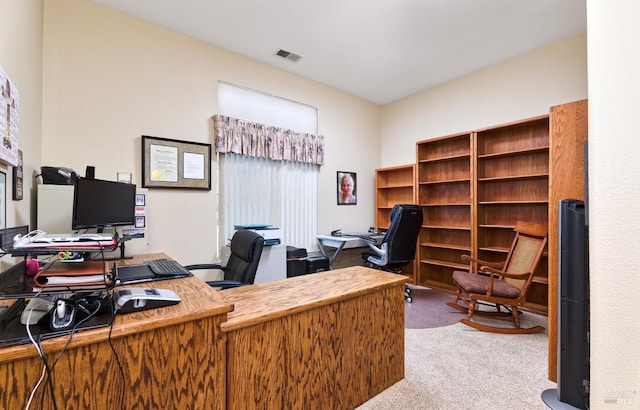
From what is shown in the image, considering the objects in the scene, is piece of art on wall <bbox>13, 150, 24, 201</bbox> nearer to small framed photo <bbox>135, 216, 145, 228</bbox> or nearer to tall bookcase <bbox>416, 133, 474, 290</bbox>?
small framed photo <bbox>135, 216, 145, 228</bbox>

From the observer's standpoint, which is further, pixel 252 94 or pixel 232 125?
pixel 252 94

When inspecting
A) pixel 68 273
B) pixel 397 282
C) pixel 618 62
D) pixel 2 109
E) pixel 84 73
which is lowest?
pixel 397 282

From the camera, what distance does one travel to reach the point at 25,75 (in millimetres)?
1914

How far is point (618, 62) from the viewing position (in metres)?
0.63

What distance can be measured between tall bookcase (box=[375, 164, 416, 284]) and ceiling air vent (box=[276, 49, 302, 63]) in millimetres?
2220

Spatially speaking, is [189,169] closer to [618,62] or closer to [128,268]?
[128,268]

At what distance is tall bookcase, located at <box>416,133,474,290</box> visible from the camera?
4012 millimetres

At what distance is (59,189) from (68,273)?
5.52ft

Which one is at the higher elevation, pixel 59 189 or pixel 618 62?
pixel 618 62

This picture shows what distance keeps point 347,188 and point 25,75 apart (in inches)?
148

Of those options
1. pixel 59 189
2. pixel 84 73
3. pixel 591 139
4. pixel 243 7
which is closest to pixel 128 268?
pixel 59 189

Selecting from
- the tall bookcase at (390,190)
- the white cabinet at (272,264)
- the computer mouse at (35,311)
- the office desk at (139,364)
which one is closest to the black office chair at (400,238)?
the white cabinet at (272,264)

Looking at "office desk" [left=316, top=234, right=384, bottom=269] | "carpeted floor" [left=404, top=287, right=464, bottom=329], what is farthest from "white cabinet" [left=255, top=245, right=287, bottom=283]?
"carpeted floor" [left=404, top=287, right=464, bottom=329]

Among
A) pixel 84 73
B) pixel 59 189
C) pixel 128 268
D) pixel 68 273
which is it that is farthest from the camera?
pixel 84 73
